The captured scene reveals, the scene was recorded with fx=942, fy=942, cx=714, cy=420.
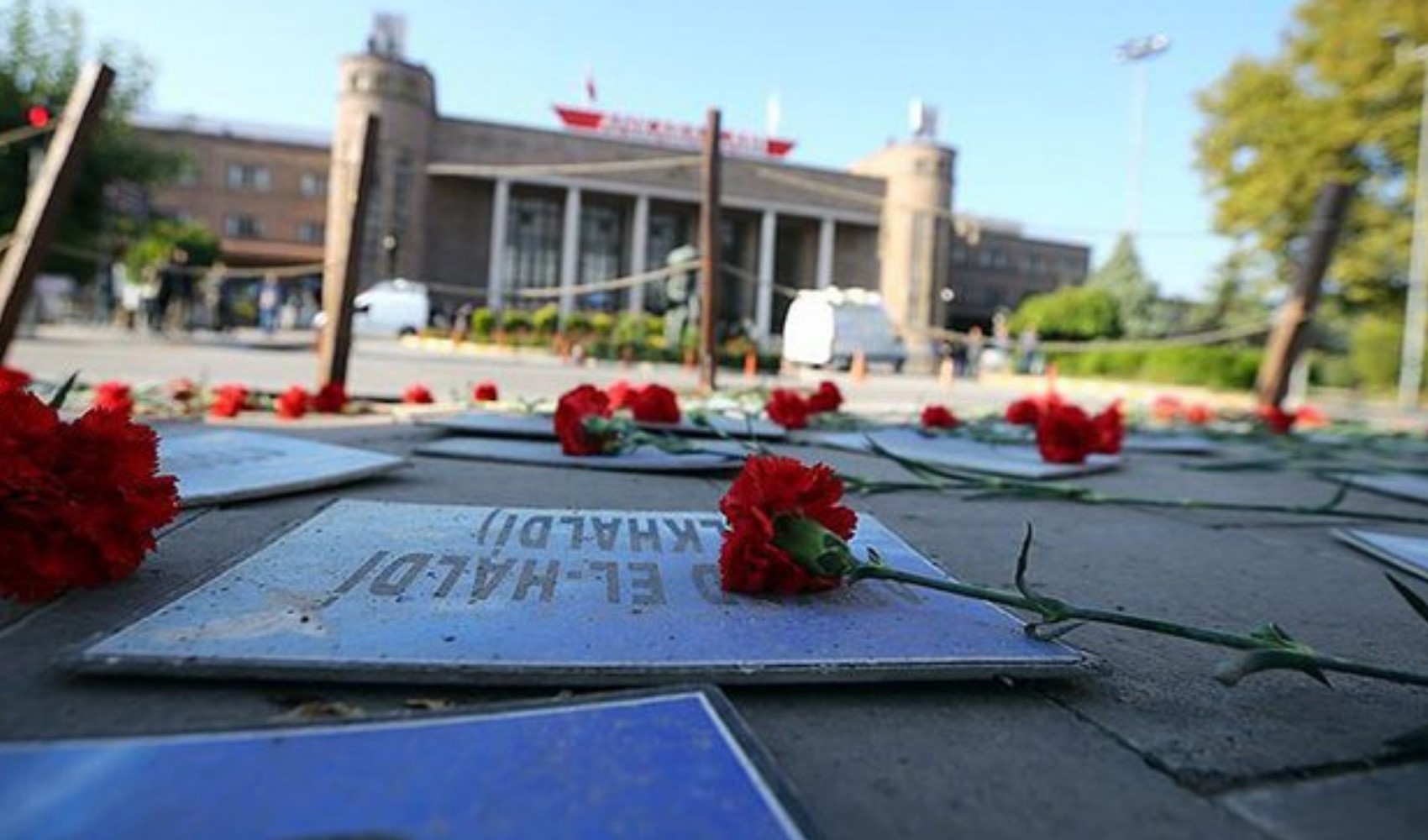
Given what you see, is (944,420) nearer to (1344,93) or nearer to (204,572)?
(204,572)

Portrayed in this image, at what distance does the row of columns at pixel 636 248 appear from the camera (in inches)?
1829

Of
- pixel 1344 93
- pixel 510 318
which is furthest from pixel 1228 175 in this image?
pixel 510 318

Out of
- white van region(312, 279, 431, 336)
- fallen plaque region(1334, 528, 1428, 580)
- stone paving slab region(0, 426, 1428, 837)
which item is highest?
white van region(312, 279, 431, 336)

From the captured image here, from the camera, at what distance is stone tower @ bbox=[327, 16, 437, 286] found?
39.1m

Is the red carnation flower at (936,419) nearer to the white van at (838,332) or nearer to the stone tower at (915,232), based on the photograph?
the white van at (838,332)

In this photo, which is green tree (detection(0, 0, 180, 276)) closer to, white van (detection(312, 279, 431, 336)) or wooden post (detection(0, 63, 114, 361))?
white van (detection(312, 279, 431, 336))

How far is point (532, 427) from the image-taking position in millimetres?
4234

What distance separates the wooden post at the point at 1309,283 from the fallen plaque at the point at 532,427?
5.55 metres

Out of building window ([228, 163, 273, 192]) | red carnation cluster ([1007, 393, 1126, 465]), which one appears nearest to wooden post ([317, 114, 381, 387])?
red carnation cluster ([1007, 393, 1126, 465])

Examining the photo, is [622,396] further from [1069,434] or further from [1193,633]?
[1193,633]

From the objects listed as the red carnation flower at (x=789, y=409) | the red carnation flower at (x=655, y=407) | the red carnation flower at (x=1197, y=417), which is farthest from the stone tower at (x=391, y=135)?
the red carnation flower at (x=655, y=407)

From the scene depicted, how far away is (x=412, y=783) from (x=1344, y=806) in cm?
93

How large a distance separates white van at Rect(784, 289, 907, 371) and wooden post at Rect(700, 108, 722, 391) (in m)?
6.15

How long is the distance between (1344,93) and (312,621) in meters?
30.3
